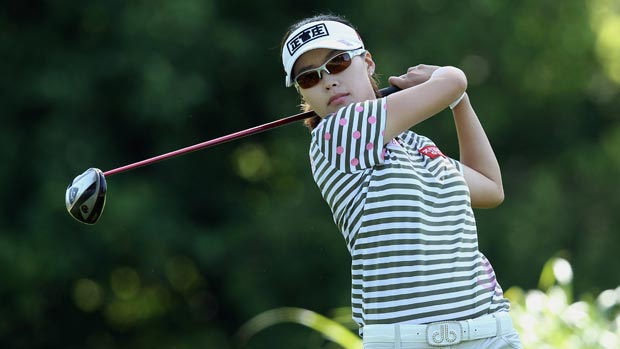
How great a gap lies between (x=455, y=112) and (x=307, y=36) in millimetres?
506

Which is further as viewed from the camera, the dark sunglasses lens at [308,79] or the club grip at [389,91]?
the club grip at [389,91]

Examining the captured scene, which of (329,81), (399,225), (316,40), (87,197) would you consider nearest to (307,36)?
(316,40)

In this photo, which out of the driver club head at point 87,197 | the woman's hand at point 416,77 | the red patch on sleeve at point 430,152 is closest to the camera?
the red patch on sleeve at point 430,152

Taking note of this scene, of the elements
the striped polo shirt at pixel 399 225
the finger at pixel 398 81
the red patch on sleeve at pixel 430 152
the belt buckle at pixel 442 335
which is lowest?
the belt buckle at pixel 442 335

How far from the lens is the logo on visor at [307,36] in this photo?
3.54 metres

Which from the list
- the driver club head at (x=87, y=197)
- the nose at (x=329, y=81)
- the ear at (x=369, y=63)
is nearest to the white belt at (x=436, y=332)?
the nose at (x=329, y=81)

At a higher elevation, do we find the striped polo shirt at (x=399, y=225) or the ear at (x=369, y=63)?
the ear at (x=369, y=63)

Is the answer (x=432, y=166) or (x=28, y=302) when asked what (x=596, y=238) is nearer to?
(x=28, y=302)

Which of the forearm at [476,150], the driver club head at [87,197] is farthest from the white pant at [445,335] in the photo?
the driver club head at [87,197]

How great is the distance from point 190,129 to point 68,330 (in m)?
2.58

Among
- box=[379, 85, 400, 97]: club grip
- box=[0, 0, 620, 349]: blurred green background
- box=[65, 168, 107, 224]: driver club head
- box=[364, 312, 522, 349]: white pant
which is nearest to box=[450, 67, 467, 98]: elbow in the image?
box=[379, 85, 400, 97]: club grip

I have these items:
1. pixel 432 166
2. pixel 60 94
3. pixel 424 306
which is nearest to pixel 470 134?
pixel 432 166

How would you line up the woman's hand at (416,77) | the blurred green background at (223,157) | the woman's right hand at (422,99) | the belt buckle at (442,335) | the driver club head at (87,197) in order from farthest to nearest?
the blurred green background at (223,157) → the driver club head at (87,197) → the woman's hand at (416,77) → the woman's right hand at (422,99) → the belt buckle at (442,335)

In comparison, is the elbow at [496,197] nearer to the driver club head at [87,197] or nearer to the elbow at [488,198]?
the elbow at [488,198]
